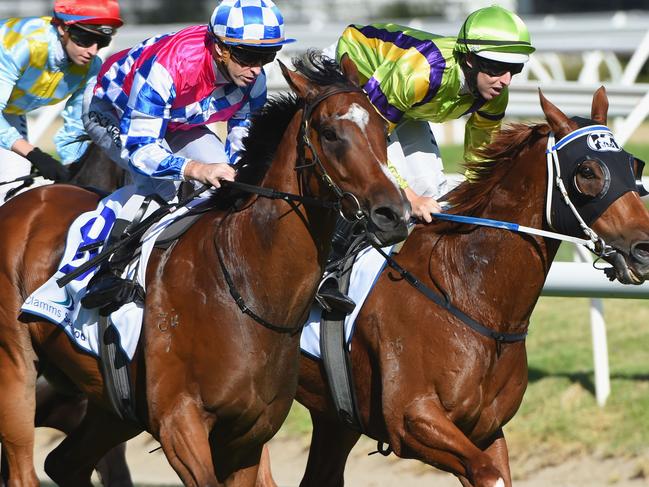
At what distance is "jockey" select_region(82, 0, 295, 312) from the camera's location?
4355 mm

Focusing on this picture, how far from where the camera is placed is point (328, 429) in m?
5.28

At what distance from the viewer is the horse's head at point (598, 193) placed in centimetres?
422

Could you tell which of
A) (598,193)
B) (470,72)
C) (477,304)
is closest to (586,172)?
(598,193)

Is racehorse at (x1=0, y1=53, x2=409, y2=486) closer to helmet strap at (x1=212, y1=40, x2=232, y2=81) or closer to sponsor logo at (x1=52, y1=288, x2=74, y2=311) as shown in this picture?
helmet strap at (x1=212, y1=40, x2=232, y2=81)

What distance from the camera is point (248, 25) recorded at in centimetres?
435

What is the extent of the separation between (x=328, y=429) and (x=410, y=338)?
860 mm

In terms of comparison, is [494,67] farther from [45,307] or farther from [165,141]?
[45,307]

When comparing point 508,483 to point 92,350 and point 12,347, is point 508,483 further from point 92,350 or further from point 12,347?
point 12,347

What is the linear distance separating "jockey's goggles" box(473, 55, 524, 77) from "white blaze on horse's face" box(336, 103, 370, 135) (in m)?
1.03

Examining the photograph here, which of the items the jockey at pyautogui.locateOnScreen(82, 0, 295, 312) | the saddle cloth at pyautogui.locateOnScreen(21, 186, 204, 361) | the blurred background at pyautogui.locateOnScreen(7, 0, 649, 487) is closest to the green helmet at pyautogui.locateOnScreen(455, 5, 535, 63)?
the jockey at pyautogui.locateOnScreen(82, 0, 295, 312)

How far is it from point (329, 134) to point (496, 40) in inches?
44.1

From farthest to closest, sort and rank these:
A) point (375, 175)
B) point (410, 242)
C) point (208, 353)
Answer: point (410, 242) < point (208, 353) < point (375, 175)

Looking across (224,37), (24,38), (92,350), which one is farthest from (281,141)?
(24,38)

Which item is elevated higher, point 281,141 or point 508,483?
point 281,141
